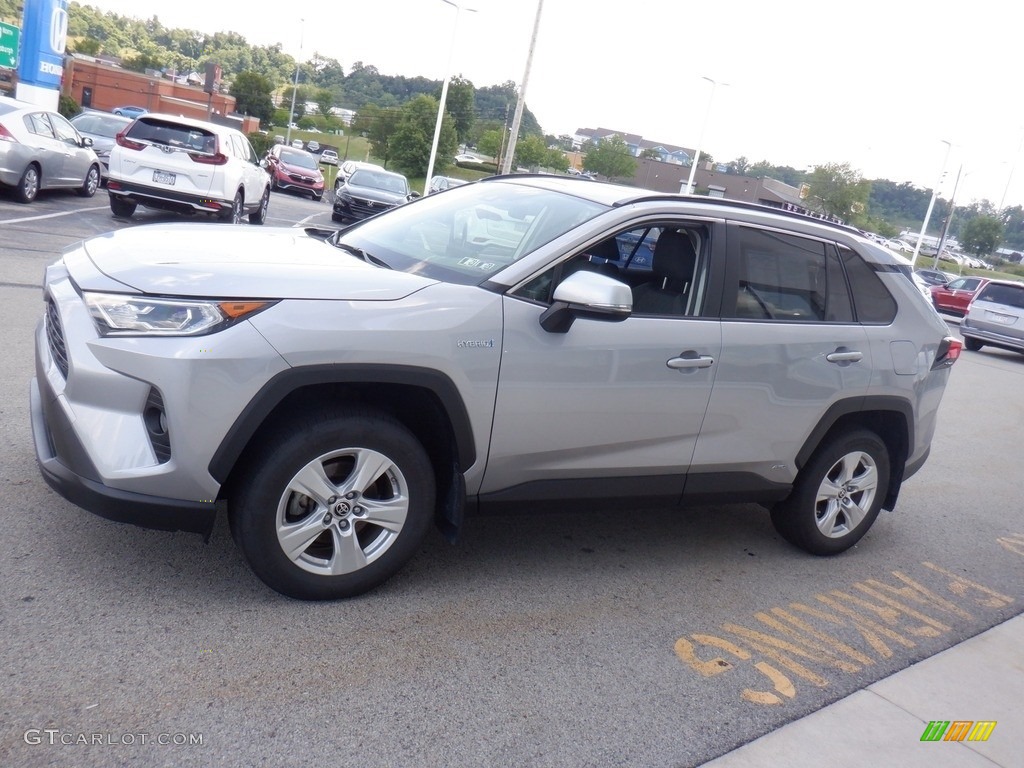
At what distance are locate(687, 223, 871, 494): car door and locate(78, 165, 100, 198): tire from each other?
15.0 metres

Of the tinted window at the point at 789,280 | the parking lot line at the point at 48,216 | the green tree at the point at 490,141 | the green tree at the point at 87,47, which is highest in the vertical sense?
the green tree at the point at 87,47

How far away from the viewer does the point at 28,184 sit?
47.1 ft

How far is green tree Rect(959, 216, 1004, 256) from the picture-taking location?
8344cm

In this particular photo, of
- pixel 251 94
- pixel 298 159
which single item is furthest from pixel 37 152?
pixel 251 94

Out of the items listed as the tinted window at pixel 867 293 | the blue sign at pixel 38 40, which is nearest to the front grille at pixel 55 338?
the tinted window at pixel 867 293

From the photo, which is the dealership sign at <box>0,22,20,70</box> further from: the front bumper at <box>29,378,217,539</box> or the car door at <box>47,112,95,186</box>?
the front bumper at <box>29,378,217,539</box>

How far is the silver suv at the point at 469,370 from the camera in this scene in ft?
10.9

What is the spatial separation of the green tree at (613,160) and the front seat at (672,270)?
5881 centimetres

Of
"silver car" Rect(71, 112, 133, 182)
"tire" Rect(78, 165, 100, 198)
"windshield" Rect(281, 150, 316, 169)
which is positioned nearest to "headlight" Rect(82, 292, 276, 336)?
"tire" Rect(78, 165, 100, 198)

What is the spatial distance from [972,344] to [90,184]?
18828mm

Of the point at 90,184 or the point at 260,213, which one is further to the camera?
the point at 260,213

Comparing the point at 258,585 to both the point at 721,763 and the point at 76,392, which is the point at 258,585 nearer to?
→ the point at 76,392

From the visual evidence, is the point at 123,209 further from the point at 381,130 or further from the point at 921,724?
the point at 381,130

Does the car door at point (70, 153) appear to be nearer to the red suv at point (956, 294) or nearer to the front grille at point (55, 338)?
the front grille at point (55, 338)
